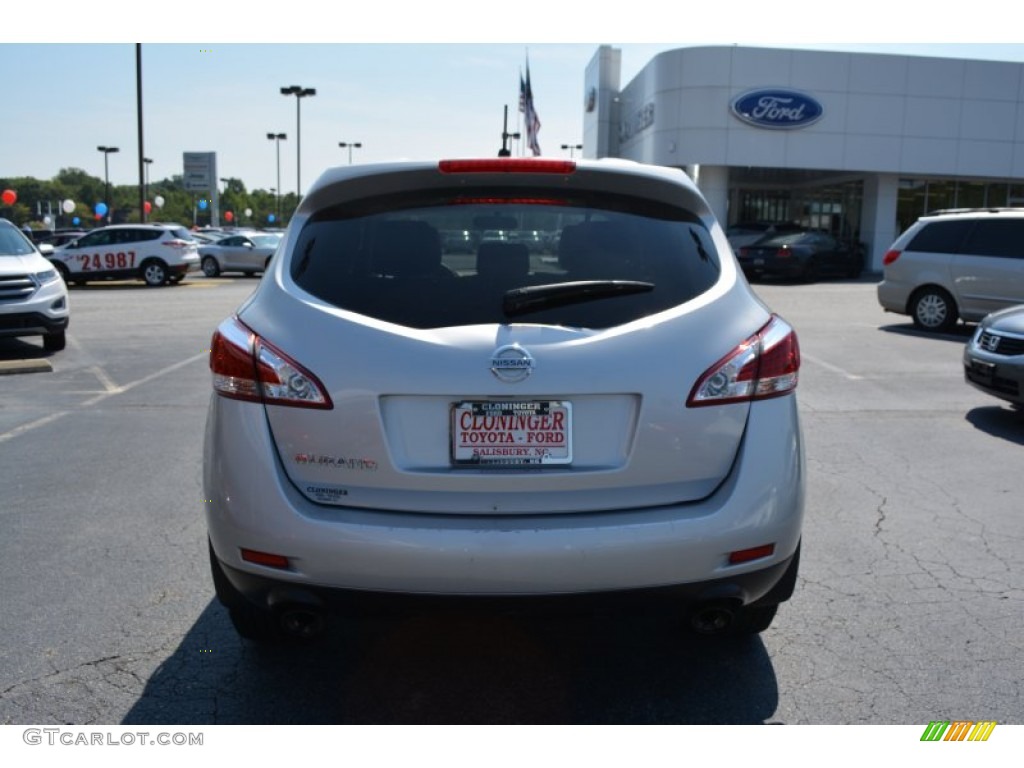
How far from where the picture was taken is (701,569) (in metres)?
2.87

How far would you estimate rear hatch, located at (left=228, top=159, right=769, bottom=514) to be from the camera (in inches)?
112

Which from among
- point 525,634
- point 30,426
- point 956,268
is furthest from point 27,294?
point 956,268

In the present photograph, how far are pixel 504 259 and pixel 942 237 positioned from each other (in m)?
12.8

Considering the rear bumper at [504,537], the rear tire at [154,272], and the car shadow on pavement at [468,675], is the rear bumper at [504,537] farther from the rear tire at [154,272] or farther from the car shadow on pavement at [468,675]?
the rear tire at [154,272]

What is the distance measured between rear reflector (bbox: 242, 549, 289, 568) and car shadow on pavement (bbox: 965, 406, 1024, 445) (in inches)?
246

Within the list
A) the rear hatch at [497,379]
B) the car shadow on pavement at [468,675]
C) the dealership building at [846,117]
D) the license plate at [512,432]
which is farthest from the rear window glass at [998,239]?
the dealership building at [846,117]

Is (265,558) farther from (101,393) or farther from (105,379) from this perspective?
(105,379)

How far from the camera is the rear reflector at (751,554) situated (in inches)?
115

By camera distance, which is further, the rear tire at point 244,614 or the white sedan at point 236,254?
the white sedan at point 236,254

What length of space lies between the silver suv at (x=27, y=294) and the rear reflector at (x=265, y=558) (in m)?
9.93

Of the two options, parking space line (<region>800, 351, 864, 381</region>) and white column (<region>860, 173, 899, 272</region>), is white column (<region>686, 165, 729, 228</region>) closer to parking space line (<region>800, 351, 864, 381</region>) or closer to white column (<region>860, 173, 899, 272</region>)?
white column (<region>860, 173, 899, 272</region>)

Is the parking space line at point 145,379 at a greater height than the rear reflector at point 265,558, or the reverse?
the rear reflector at point 265,558

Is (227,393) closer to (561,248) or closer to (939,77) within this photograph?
(561,248)

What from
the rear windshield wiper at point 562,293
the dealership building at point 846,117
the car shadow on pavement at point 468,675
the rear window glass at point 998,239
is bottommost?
the car shadow on pavement at point 468,675
